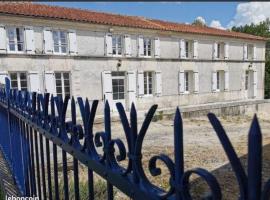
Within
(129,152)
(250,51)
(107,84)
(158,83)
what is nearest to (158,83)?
(158,83)

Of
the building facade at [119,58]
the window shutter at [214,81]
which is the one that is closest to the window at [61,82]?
the building facade at [119,58]

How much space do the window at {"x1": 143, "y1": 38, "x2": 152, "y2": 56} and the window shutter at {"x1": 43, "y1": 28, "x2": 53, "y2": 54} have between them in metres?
6.04

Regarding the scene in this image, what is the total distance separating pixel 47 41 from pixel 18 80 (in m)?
2.34

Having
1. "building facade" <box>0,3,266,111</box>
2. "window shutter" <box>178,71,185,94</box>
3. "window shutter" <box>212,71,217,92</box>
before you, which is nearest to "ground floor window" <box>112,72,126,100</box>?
"building facade" <box>0,3,266,111</box>

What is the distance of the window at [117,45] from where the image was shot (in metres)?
15.8

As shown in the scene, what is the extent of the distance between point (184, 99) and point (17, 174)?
16.9 metres

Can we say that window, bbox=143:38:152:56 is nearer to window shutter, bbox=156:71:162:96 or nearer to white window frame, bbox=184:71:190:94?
window shutter, bbox=156:71:162:96

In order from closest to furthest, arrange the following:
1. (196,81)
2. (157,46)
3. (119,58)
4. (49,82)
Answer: (49,82) → (119,58) → (157,46) → (196,81)

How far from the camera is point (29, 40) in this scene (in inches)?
502

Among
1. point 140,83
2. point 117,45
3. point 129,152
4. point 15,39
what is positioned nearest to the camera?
point 129,152

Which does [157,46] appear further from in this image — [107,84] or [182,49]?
[107,84]

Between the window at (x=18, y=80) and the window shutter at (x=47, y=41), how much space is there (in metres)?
1.59

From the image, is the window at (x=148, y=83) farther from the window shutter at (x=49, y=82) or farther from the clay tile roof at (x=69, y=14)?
the window shutter at (x=49, y=82)

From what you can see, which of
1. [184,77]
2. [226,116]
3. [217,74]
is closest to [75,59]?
[184,77]
